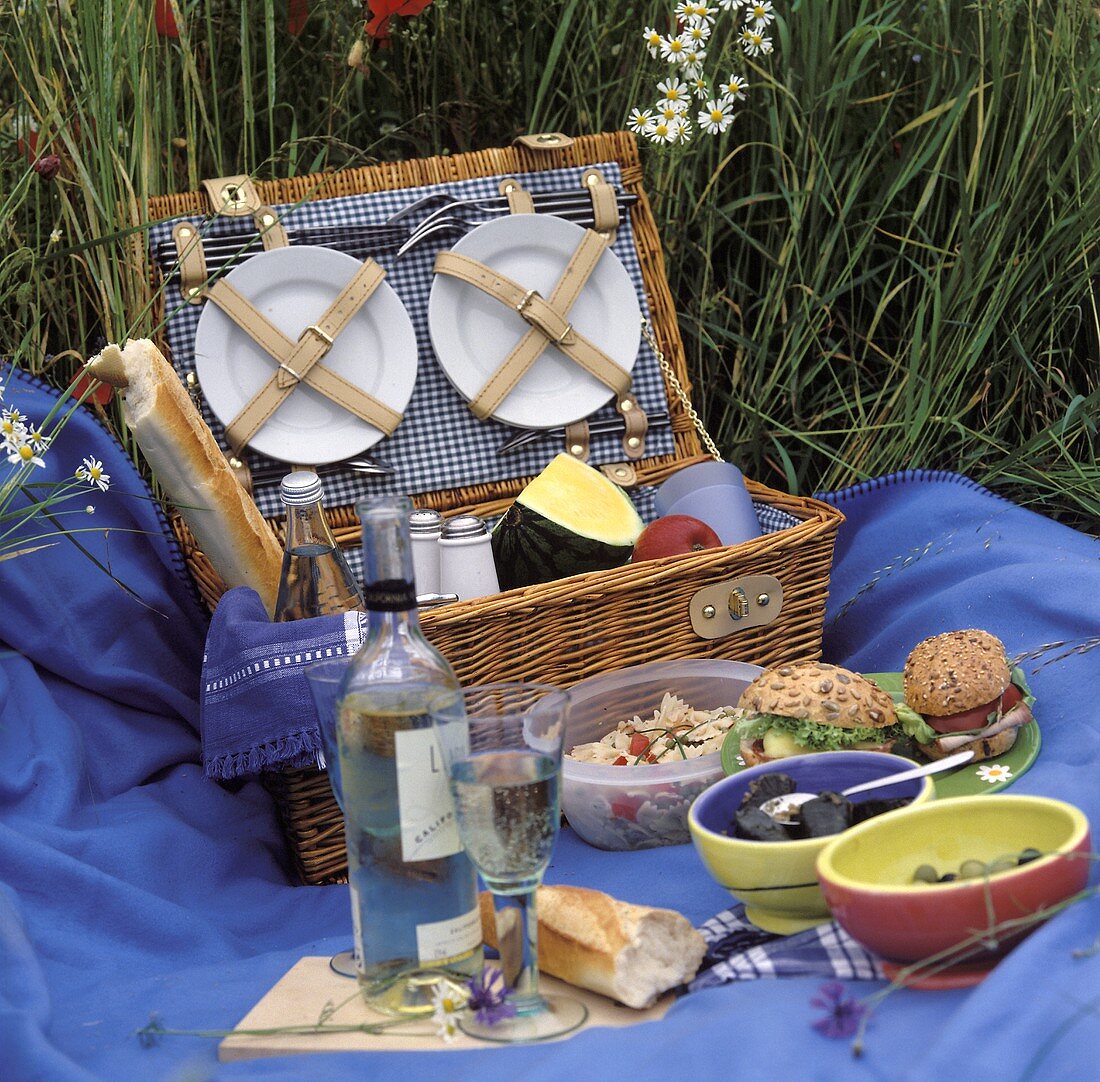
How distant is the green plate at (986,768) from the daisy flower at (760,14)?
53.9 inches

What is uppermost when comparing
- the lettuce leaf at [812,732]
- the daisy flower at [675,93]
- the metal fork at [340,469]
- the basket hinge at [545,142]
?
the daisy flower at [675,93]

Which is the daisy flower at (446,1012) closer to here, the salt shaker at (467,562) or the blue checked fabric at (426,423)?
the salt shaker at (467,562)

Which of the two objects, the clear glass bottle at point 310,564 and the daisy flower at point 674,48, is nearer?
the clear glass bottle at point 310,564

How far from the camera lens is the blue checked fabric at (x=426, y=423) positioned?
84.8 inches

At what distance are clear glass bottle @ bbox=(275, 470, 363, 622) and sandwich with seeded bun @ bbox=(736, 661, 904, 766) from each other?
59 centimetres

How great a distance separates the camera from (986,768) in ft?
4.45

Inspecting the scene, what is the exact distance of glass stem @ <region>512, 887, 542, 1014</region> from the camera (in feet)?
3.36

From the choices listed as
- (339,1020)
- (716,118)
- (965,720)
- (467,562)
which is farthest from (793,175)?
(339,1020)

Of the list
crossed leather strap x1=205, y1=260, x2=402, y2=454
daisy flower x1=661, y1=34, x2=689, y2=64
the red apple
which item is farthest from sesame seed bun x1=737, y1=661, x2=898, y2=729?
daisy flower x1=661, y1=34, x2=689, y2=64

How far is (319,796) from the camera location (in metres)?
1.62

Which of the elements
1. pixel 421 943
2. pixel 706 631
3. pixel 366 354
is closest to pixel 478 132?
pixel 366 354

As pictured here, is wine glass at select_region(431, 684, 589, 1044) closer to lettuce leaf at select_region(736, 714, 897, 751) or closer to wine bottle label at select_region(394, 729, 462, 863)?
wine bottle label at select_region(394, 729, 462, 863)

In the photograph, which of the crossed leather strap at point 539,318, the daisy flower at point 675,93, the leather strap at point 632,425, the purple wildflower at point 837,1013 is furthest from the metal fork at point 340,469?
the purple wildflower at point 837,1013

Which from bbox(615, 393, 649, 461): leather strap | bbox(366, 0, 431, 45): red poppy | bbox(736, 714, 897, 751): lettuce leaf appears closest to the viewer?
bbox(736, 714, 897, 751): lettuce leaf
